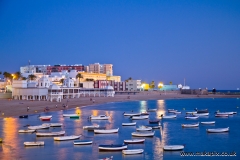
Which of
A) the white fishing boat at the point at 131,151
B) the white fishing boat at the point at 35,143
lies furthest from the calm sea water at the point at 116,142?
the white fishing boat at the point at 35,143

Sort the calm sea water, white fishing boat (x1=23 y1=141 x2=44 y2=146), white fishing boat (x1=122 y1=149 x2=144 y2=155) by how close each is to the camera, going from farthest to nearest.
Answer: white fishing boat (x1=23 y1=141 x2=44 y2=146)
the calm sea water
white fishing boat (x1=122 y1=149 x2=144 y2=155)

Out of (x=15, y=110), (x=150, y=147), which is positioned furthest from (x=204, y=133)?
(x=15, y=110)

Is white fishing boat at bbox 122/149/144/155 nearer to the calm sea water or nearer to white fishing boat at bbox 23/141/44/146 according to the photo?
the calm sea water

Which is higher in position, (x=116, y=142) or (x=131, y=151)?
(x=131, y=151)

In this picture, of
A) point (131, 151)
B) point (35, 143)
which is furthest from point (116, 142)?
point (35, 143)

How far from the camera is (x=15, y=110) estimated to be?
256ft

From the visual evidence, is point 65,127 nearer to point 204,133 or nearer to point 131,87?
point 204,133

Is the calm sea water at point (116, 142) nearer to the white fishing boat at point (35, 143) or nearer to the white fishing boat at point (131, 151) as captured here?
the white fishing boat at point (131, 151)

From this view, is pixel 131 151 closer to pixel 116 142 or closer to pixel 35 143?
pixel 116 142

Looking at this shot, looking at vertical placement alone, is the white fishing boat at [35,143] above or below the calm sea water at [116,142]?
above

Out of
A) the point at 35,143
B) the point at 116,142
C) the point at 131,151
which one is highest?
the point at 35,143

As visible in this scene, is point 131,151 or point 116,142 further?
point 116,142

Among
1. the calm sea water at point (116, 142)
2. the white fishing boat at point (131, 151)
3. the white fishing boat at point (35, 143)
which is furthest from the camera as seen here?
the white fishing boat at point (35, 143)

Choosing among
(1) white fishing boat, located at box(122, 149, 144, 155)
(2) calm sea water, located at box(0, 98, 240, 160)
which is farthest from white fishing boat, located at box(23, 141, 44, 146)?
(1) white fishing boat, located at box(122, 149, 144, 155)
